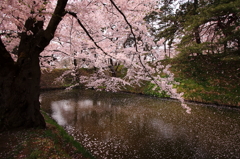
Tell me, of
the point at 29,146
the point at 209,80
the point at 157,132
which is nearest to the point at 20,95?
the point at 29,146

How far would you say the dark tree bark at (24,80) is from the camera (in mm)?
3895

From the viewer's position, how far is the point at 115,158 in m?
4.41

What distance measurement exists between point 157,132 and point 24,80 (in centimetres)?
562

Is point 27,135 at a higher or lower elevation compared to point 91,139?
higher

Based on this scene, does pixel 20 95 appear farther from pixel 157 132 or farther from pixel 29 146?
pixel 157 132

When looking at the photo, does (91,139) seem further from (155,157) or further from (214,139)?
(214,139)

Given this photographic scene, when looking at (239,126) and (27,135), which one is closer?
(27,135)

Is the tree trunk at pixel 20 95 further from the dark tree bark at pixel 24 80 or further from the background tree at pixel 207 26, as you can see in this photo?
the background tree at pixel 207 26

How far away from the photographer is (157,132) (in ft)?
20.4

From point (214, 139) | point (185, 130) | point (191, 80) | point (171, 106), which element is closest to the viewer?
point (214, 139)

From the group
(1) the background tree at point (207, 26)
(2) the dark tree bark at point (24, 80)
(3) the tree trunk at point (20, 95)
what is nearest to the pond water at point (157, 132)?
(3) the tree trunk at point (20, 95)

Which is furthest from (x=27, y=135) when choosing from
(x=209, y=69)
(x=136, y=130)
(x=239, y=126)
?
(x=209, y=69)

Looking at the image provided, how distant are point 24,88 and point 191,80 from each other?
12725mm

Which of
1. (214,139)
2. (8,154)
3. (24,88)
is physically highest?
(24,88)
